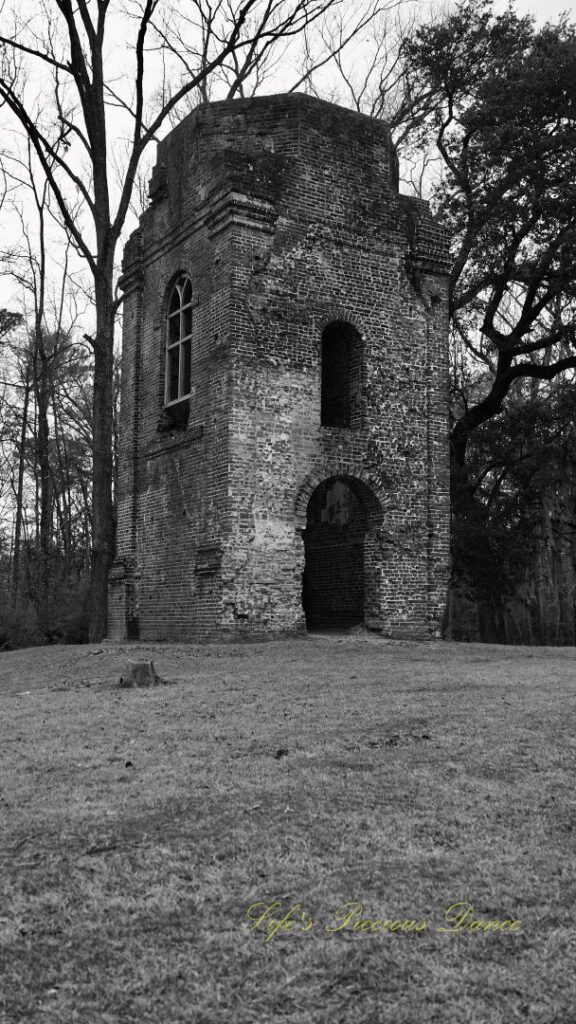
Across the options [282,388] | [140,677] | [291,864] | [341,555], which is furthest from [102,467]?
[291,864]

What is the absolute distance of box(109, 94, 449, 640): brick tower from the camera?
15133 millimetres

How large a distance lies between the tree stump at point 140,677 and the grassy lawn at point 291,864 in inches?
68.4

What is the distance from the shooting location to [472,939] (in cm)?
338

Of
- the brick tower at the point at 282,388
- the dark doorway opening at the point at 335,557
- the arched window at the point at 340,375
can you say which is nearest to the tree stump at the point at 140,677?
the brick tower at the point at 282,388

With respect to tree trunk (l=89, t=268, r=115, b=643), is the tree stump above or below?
below

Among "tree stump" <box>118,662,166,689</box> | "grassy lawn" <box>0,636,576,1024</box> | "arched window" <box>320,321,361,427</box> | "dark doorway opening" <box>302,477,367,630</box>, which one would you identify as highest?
"arched window" <box>320,321,361,427</box>

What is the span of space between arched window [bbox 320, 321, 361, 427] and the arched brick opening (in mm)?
1290

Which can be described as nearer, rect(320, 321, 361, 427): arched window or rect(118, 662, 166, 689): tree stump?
rect(118, 662, 166, 689): tree stump

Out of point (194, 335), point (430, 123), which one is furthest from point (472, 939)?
point (430, 123)

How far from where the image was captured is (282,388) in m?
15.4

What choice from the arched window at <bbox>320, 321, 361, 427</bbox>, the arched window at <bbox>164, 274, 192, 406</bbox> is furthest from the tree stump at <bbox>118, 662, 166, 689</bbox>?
the arched window at <bbox>164, 274, 192, 406</bbox>

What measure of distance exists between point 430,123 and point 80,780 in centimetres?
2329

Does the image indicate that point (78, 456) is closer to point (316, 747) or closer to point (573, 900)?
point (316, 747)

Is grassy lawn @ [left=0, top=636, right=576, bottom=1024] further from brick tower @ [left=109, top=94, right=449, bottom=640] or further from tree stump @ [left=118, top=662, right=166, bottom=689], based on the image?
brick tower @ [left=109, top=94, right=449, bottom=640]
